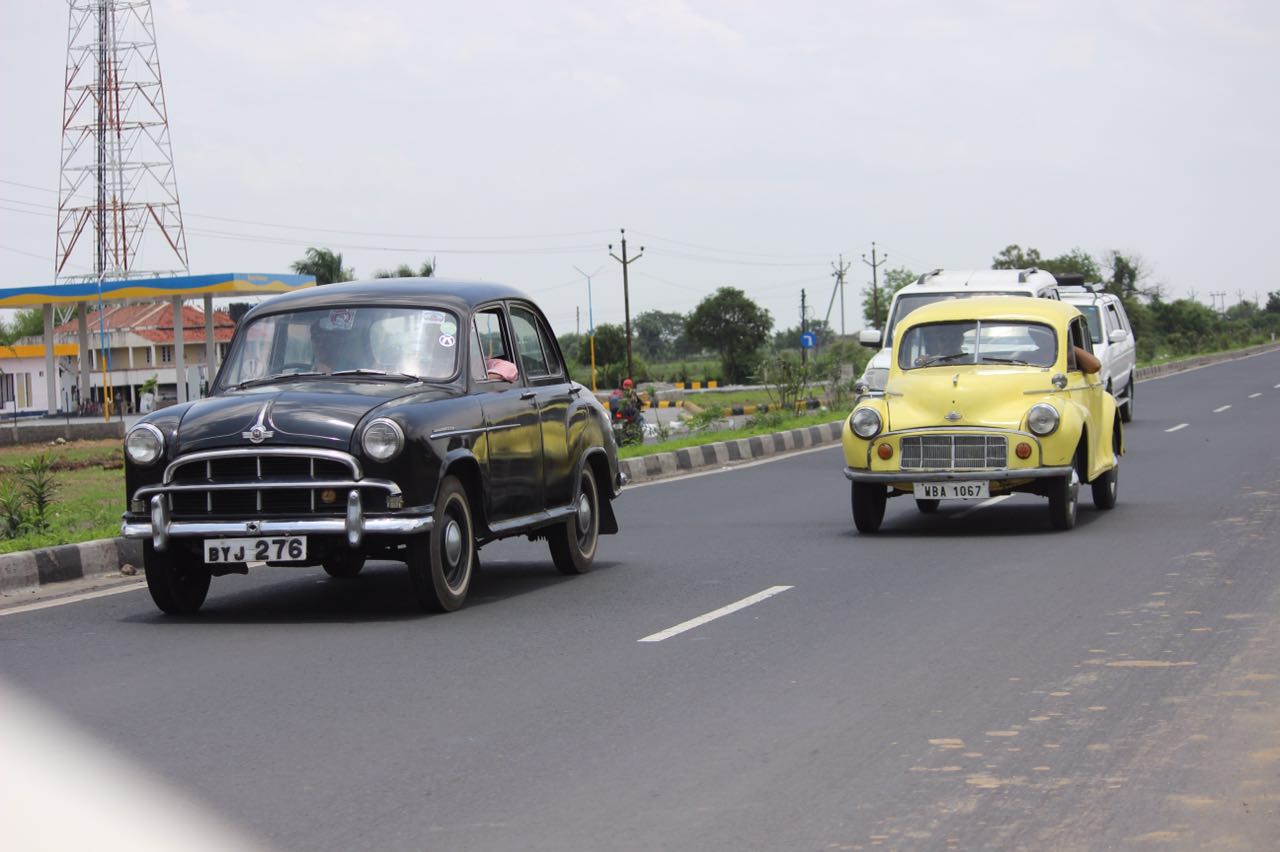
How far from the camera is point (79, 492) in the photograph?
22.5 metres

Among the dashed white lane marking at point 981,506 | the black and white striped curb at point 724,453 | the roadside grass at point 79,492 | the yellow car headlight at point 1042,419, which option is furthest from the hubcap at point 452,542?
the black and white striped curb at point 724,453

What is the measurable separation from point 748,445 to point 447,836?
1935cm

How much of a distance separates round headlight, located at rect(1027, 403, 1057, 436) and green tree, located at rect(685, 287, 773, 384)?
10174 centimetres

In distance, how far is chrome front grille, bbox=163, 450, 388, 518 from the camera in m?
8.86

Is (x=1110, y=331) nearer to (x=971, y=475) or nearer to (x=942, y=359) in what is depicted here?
(x=942, y=359)

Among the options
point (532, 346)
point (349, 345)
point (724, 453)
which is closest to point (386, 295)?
point (349, 345)

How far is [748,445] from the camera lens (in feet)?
79.0

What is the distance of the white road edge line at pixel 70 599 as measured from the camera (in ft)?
32.6

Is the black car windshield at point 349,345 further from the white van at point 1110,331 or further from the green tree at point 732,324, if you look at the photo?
the green tree at point 732,324

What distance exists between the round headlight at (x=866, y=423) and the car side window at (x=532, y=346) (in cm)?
280

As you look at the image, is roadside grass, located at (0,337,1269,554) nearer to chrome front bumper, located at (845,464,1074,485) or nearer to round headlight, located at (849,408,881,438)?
round headlight, located at (849,408,881,438)

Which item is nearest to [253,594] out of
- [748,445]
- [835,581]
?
[835,581]

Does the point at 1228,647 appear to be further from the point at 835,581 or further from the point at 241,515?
the point at 241,515

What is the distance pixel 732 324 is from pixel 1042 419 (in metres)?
104
